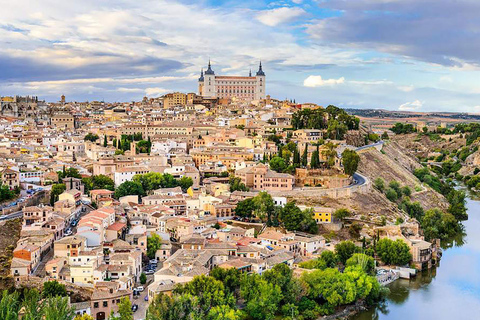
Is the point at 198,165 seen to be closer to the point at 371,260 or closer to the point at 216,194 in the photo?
the point at 216,194

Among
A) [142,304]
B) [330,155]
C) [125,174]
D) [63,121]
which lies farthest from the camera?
[63,121]

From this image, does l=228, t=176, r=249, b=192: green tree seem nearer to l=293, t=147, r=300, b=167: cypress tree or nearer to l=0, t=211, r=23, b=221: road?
l=293, t=147, r=300, b=167: cypress tree

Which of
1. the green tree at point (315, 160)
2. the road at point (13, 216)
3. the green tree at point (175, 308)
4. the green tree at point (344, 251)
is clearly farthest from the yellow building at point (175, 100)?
the green tree at point (175, 308)

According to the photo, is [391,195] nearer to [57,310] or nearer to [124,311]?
[124,311]

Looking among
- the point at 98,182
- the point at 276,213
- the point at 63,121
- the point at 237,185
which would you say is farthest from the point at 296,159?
the point at 63,121

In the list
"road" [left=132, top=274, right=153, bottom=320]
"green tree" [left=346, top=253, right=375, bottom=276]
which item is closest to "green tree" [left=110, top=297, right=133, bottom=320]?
"road" [left=132, top=274, right=153, bottom=320]

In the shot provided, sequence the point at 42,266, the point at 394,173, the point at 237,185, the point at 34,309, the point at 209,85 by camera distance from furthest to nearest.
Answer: the point at 209,85
the point at 394,173
the point at 237,185
the point at 42,266
the point at 34,309

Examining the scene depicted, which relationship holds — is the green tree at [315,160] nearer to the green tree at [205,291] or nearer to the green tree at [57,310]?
the green tree at [205,291]
